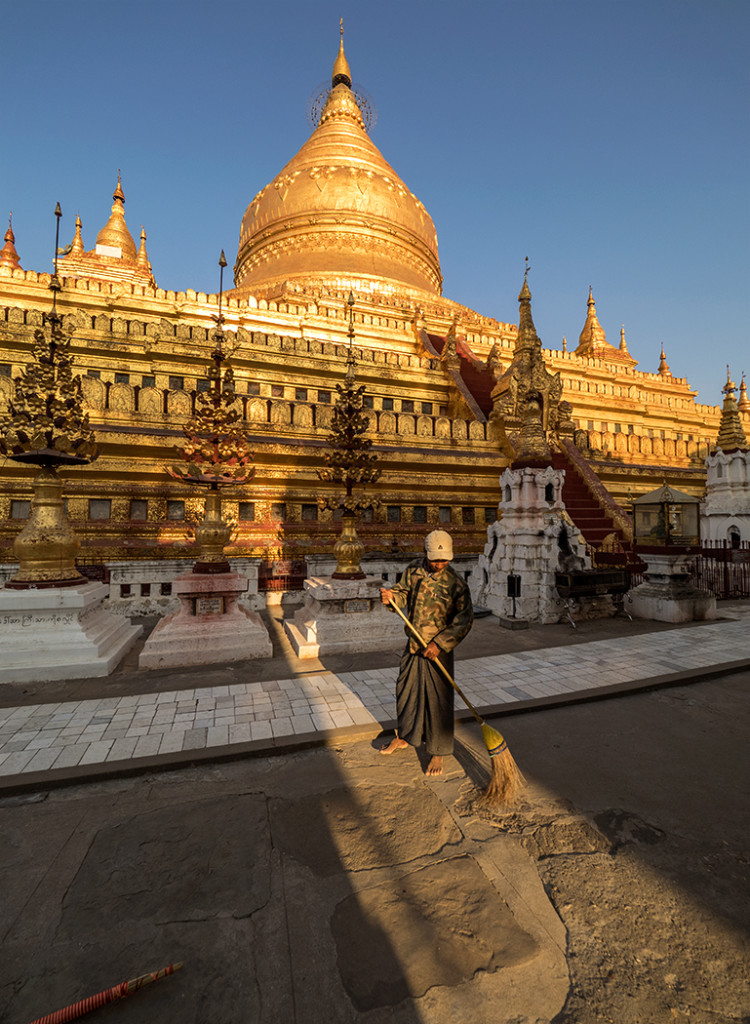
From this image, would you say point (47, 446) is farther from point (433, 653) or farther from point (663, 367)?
point (663, 367)

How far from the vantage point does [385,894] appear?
2.79 m

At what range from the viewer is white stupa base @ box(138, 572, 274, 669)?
7199 millimetres

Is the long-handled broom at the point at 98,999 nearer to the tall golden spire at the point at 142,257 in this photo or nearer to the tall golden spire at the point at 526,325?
the tall golden spire at the point at 526,325

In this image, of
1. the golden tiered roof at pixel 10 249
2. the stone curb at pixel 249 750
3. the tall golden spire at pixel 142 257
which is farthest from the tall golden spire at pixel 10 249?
the stone curb at pixel 249 750

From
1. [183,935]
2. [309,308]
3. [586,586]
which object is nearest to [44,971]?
[183,935]

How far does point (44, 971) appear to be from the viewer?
228 centimetres

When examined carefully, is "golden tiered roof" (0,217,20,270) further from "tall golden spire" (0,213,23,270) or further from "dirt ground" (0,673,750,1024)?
"dirt ground" (0,673,750,1024)

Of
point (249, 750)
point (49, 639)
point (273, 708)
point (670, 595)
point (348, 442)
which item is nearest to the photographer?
point (249, 750)

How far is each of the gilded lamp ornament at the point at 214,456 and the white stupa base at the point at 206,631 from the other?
0.60 m

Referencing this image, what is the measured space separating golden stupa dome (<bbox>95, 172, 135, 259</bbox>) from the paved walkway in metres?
37.8

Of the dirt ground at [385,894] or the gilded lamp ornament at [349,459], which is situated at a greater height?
the gilded lamp ornament at [349,459]

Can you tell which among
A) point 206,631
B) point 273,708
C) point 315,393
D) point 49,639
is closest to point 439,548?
point 273,708

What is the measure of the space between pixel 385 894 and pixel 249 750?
2139 mm

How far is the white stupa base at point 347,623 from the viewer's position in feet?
26.2
